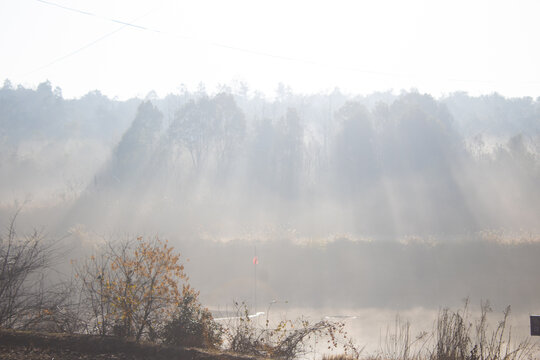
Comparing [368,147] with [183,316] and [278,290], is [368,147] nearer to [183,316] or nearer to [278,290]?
[278,290]

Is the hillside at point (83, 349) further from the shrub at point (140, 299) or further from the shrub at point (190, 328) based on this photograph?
the shrub at point (190, 328)

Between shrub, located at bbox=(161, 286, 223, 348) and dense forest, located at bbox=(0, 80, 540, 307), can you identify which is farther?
dense forest, located at bbox=(0, 80, 540, 307)

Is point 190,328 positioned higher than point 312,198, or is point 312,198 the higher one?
point 312,198

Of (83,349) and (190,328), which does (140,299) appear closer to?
(190,328)

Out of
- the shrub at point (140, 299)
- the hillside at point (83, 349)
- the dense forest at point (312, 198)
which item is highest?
the dense forest at point (312, 198)

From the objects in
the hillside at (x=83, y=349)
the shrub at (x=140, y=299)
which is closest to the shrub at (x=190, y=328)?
the shrub at (x=140, y=299)

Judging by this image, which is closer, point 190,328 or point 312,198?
point 190,328

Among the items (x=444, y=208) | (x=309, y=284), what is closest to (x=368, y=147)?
(x=444, y=208)

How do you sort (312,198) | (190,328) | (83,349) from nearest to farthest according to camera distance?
(83,349)
(190,328)
(312,198)

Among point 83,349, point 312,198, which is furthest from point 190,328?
point 312,198

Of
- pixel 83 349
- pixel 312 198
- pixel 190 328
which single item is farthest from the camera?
pixel 312 198

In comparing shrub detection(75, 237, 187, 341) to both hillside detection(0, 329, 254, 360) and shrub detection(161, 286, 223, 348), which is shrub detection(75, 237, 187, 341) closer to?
shrub detection(161, 286, 223, 348)

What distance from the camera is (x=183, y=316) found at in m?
6.82

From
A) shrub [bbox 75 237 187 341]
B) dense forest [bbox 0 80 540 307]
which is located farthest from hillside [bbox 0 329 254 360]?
dense forest [bbox 0 80 540 307]
